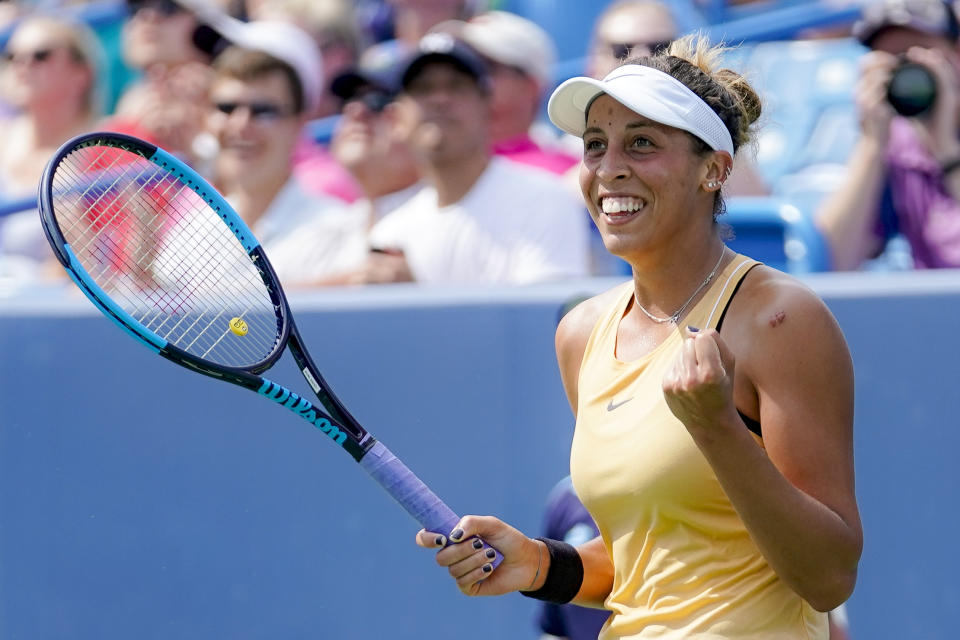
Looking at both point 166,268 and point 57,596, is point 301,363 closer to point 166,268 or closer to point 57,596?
point 166,268

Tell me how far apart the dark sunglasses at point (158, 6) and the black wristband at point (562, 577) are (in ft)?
15.0

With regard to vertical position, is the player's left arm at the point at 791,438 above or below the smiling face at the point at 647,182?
below

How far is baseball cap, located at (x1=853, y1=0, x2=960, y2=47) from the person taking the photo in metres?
4.84

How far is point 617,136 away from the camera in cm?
235

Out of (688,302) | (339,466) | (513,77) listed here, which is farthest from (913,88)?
(688,302)

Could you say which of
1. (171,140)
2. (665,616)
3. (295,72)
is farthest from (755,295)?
(171,140)

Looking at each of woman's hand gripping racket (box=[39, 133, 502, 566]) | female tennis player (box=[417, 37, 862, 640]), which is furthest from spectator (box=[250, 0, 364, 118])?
female tennis player (box=[417, 37, 862, 640])

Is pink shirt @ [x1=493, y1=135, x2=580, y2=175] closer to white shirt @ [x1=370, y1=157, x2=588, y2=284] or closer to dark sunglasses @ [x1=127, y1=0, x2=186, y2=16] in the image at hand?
white shirt @ [x1=370, y1=157, x2=588, y2=284]

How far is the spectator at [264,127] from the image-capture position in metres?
5.20

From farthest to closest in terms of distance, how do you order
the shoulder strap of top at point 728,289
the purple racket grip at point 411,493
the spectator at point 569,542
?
the spectator at point 569,542 → the purple racket grip at point 411,493 → the shoulder strap of top at point 728,289

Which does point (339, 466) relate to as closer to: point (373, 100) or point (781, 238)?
point (781, 238)

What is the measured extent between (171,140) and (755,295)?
13.4 feet

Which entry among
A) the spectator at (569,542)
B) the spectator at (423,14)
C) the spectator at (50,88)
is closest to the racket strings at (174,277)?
the spectator at (569,542)

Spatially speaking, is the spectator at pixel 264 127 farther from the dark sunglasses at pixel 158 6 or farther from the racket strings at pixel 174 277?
the dark sunglasses at pixel 158 6
